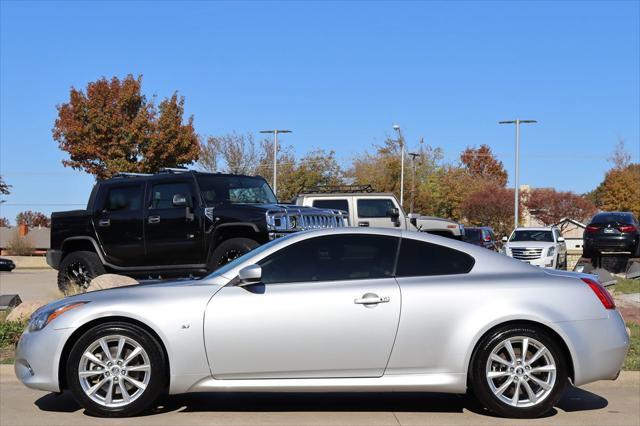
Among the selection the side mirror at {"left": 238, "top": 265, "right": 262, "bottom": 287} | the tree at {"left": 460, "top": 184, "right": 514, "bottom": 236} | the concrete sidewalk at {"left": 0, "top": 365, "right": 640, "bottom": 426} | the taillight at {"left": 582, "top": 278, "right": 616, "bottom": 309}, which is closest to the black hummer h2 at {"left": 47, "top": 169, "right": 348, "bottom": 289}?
the concrete sidewalk at {"left": 0, "top": 365, "right": 640, "bottom": 426}

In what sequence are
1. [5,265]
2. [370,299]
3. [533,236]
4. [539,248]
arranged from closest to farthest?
[370,299] < [539,248] < [533,236] < [5,265]

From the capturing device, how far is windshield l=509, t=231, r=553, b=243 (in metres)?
25.1

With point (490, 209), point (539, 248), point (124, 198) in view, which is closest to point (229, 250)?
point (124, 198)

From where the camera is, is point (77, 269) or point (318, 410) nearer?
point (318, 410)

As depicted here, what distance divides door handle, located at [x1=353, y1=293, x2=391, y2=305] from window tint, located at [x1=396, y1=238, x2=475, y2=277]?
289mm

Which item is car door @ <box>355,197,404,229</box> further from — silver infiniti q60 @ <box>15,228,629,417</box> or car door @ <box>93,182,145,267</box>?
silver infiniti q60 @ <box>15,228,629,417</box>

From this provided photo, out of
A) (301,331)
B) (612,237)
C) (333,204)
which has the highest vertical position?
(333,204)

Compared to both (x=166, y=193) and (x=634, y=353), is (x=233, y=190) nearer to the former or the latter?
(x=166, y=193)

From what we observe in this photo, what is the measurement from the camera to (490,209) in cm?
5766

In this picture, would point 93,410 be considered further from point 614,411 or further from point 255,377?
point 614,411

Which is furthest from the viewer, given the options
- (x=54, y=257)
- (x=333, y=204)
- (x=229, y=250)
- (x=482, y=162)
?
(x=482, y=162)

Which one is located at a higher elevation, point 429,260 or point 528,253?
point 429,260

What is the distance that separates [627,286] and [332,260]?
14388 mm

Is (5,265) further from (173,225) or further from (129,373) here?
(129,373)
